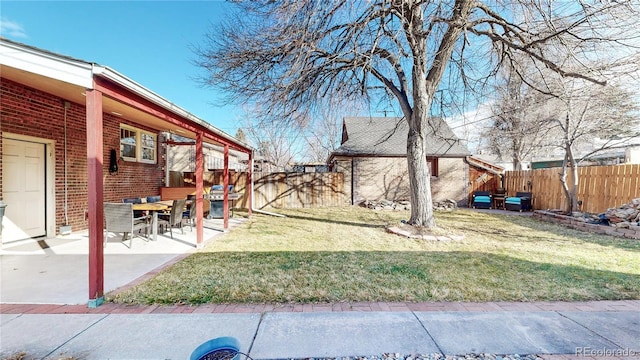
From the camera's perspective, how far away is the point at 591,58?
Result: 5.85 m

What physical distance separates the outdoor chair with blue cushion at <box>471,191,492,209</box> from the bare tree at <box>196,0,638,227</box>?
7.19 meters

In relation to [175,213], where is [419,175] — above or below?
above

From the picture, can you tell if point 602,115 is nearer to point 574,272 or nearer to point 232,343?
point 574,272

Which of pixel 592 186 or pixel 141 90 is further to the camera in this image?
pixel 592 186

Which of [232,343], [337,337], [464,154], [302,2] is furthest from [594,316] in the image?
[464,154]

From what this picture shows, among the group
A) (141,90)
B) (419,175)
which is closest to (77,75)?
(141,90)

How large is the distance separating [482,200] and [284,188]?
1000 cm

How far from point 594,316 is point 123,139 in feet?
36.7

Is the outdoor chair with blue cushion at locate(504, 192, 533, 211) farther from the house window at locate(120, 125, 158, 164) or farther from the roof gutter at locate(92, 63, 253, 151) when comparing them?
the house window at locate(120, 125, 158, 164)

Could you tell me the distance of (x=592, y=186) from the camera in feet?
29.5

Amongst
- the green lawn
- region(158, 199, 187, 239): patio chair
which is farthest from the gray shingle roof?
region(158, 199, 187, 239): patio chair

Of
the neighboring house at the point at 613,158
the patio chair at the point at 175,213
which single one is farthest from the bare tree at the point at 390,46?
the neighboring house at the point at 613,158

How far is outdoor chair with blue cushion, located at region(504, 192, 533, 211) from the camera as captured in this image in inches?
453

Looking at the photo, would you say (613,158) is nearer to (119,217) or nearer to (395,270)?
(395,270)
